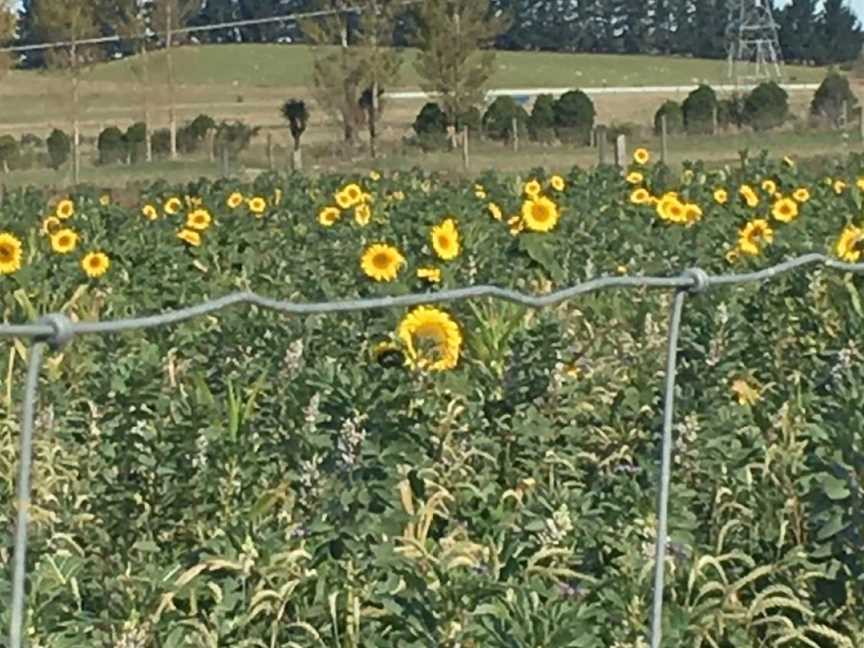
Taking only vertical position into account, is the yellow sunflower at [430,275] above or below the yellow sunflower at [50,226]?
above

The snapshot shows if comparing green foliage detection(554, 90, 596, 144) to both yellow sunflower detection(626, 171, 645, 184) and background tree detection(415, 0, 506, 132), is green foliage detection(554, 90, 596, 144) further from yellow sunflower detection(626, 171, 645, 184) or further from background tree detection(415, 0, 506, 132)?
yellow sunflower detection(626, 171, 645, 184)

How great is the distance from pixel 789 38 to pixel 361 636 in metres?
108

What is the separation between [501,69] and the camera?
8412 centimetres

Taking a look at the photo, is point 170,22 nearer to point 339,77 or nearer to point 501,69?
point 339,77

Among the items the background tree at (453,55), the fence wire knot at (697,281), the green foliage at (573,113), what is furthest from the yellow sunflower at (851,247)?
the background tree at (453,55)

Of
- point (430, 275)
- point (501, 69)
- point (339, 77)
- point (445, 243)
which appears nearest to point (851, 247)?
point (430, 275)

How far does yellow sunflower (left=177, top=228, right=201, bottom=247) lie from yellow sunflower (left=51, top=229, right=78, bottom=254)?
93 cm

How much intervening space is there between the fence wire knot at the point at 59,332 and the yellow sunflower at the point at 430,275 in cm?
533

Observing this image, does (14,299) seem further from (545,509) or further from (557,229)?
(545,509)

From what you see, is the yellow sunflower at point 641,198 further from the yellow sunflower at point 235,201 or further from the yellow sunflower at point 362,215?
the yellow sunflower at point 235,201

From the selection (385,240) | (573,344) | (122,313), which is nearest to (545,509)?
(573,344)

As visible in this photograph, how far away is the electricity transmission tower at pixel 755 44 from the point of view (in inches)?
2837

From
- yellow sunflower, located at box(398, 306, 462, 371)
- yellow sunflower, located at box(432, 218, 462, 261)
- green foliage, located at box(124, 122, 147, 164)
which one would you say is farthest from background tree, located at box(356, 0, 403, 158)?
yellow sunflower, located at box(398, 306, 462, 371)

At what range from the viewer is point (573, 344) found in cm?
686
